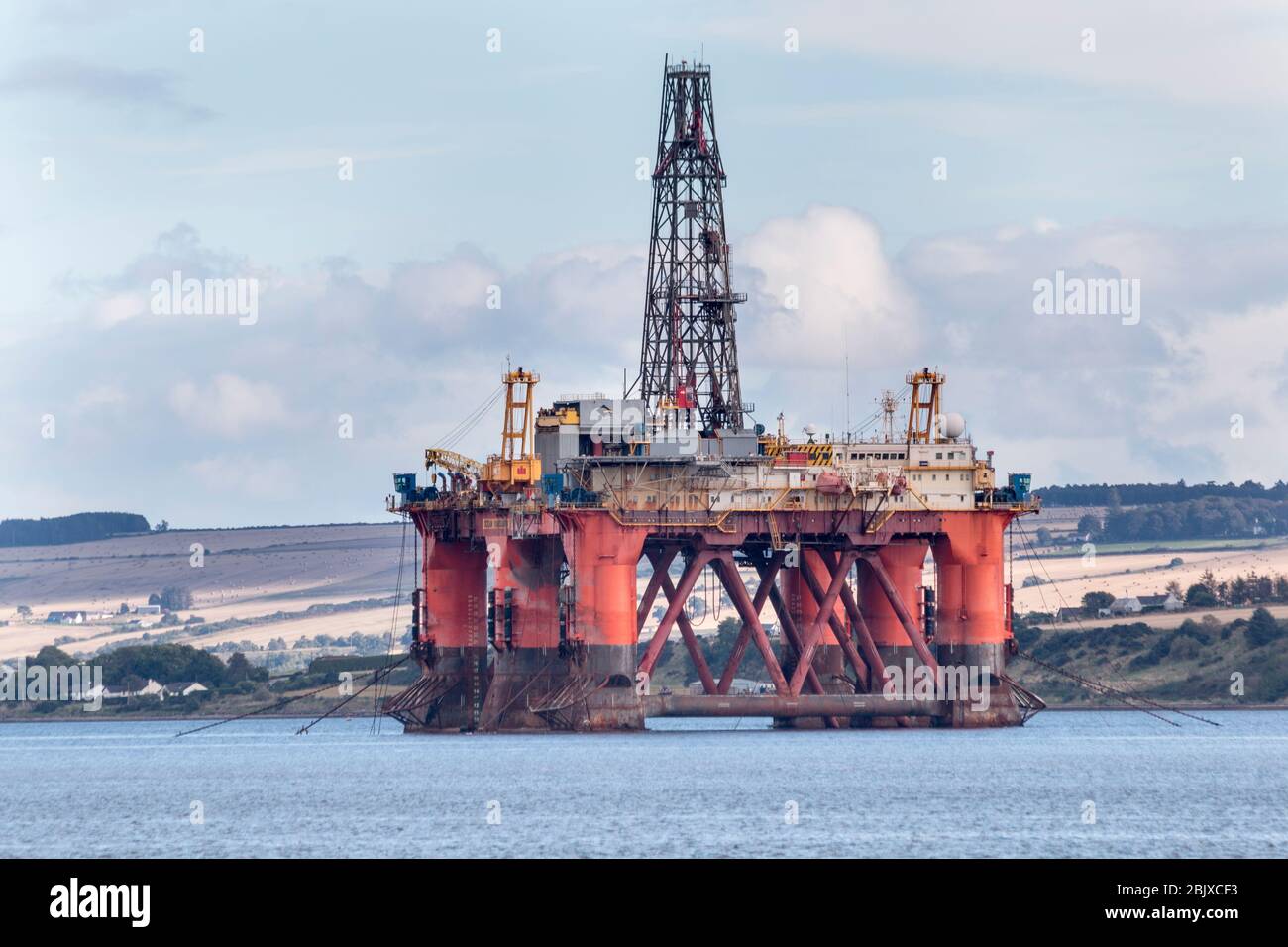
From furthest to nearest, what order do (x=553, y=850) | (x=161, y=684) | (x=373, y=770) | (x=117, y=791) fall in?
(x=161, y=684)
(x=373, y=770)
(x=117, y=791)
(x=553, y=850)

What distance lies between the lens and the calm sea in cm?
5647

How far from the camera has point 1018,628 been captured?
149125mm

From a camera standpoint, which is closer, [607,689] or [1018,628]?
[607,689]

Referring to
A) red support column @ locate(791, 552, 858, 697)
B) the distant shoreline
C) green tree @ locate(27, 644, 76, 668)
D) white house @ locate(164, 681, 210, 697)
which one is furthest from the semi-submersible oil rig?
green tree @ locate(27, 644, 76, 668)

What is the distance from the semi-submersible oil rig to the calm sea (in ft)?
6.07

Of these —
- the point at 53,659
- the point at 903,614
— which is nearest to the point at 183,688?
the point at 53,659

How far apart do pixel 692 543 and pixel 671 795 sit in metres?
24.6

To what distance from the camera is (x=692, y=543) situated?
299 feet

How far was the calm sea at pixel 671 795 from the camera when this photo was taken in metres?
56.5

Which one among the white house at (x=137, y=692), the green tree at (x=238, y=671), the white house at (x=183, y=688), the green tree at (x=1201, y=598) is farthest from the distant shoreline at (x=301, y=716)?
the green tree at (x=1201, y=598)

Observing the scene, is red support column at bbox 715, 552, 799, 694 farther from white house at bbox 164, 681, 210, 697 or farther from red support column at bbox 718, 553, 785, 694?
white house at bbox 164, 681, 210, 697

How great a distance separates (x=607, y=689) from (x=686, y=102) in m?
23.4
